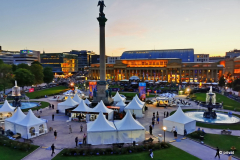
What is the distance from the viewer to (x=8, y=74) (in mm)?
59969

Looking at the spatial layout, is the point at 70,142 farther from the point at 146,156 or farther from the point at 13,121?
the point at 13,121

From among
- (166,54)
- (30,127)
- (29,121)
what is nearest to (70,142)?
(30,127)

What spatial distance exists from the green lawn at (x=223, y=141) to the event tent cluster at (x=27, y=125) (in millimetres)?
22134

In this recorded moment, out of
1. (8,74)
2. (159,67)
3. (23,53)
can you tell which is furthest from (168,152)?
(23,53)

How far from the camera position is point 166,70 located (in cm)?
11262

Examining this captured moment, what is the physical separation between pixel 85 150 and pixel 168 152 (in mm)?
8825

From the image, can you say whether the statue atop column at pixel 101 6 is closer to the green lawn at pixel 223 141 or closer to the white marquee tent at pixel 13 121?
the white marquee tent at pixel 13 121

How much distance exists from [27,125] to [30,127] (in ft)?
1.54

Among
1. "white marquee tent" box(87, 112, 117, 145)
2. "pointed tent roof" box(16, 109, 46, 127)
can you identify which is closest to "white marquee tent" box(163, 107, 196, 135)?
"white marquee tent" box(87, 112, 117, 145)

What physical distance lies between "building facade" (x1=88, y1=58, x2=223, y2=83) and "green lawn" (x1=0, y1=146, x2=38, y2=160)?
84.0 meters

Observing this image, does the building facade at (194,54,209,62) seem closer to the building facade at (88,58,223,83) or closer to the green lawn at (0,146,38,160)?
the building facade at (88,58,223,83)

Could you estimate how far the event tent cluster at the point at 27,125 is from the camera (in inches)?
921

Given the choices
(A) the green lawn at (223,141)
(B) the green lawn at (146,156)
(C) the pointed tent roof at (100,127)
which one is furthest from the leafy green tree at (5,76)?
(A) the green lawn at (223,141)

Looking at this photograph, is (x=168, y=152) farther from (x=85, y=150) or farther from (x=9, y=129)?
(x=9, y=129)
